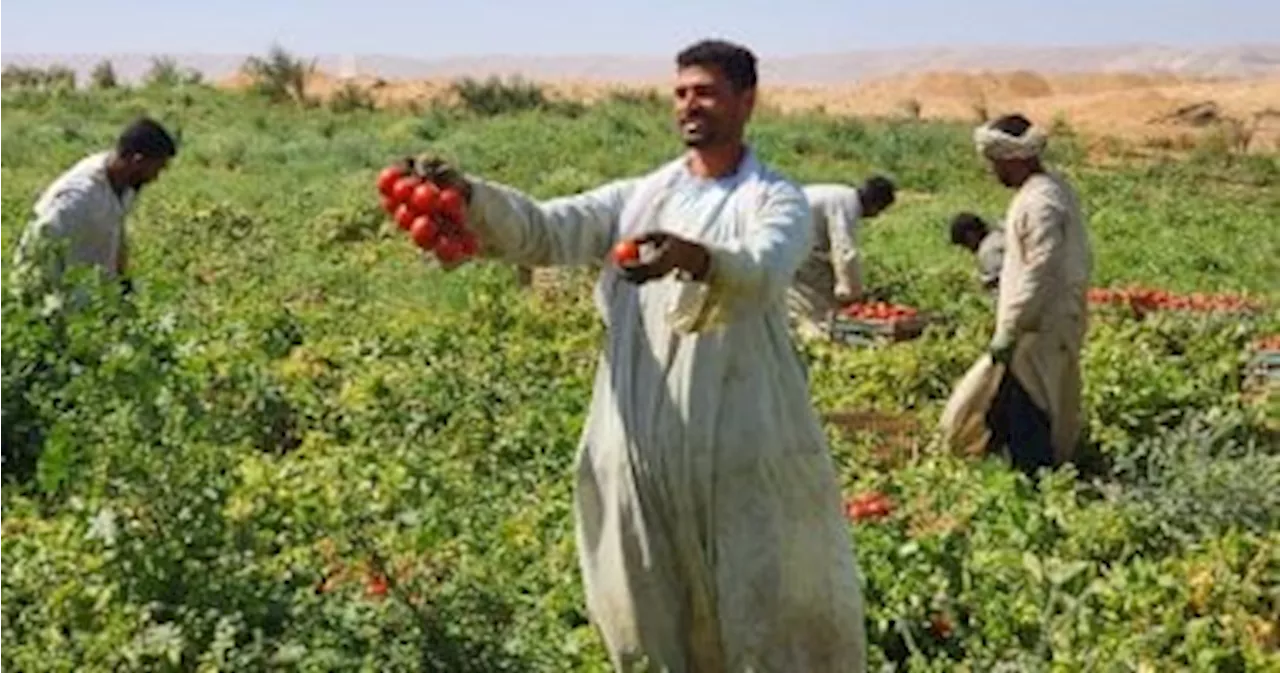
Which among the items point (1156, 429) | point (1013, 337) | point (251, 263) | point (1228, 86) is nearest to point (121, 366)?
point (1013, 337)

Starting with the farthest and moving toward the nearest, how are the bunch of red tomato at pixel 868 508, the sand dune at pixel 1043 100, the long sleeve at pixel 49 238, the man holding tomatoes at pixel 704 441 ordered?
the sand dune at pixel 1043 100
the long sleeve at pixel 49 238
the bunch of red tomato at pixel 868 508
the man holding tomatoes at pixel 704 441

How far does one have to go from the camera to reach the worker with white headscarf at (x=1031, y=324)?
698cm

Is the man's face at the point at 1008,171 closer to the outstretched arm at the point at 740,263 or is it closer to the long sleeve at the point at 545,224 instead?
the long sleeve at the point at 545,224

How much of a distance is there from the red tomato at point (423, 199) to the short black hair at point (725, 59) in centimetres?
60

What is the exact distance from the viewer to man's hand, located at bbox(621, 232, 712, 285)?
3406 mm

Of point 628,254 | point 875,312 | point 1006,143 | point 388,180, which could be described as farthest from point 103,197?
point 875,312

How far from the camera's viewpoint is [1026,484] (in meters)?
6.55

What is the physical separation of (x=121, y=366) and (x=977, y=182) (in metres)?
19.5

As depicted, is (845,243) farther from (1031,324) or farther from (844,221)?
(1031,324)

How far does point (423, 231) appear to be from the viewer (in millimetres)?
3594

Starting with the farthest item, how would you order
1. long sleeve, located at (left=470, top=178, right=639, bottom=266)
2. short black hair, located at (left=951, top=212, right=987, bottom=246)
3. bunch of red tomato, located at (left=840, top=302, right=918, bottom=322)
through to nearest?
bunch of red tomato, located at (left=840, top=302, right=918, bottom=322)
short black hair, located at (left=951, top=212, right=987, bottom=246)
long sleeve, located at (left=470, top=178, right=639, bottom=266)

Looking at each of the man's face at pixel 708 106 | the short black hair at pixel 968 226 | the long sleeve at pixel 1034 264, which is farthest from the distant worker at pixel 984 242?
the man's face at pixel 708 106

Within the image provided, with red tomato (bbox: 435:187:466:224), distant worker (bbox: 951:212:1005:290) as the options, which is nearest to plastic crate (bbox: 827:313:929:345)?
distant worker (bbox: 951:212:1005:290)

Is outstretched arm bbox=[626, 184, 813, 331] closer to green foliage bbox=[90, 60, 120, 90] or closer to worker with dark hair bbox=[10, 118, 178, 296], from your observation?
worker with dark hair bbox=[10, 118, 178, 296]
